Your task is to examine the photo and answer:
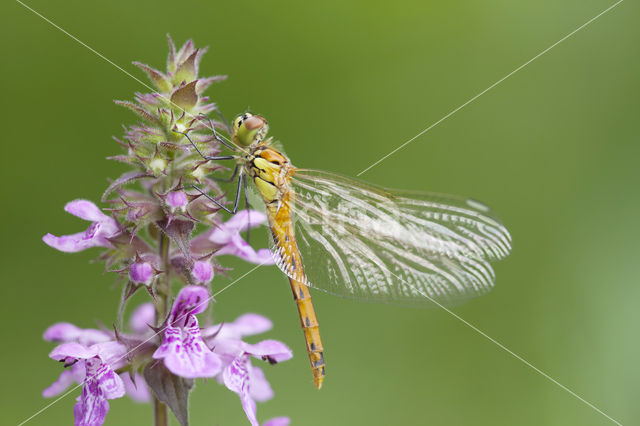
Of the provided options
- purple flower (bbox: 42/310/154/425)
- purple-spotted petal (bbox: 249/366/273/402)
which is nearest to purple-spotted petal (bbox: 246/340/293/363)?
purple-spotted petal (bbox: 249/366/273/402)

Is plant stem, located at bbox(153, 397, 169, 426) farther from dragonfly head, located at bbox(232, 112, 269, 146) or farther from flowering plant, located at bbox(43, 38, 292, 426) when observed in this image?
dragonfly head, located at bbox(232, 112, 269, 146)

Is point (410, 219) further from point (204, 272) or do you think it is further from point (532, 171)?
point (532, 171)

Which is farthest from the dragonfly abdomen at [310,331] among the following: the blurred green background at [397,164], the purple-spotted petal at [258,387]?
the blurred green background at [397,164]

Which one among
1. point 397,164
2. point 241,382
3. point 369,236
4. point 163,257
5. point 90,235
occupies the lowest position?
point 241,382

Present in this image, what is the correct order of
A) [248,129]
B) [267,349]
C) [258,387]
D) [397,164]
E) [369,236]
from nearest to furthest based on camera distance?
1. [267,349]
2. [258,387]
3. [248,129]
4. [369,236]
5. [397,164]

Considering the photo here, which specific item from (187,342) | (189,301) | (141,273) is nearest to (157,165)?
(141,273)

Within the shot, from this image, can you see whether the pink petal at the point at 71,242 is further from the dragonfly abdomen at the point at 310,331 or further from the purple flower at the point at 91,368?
the dragonfly abdomen at the point at 310,331

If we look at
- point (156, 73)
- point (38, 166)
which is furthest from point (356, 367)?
point (156, 73)

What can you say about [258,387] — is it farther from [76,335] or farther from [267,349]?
[76,335]
